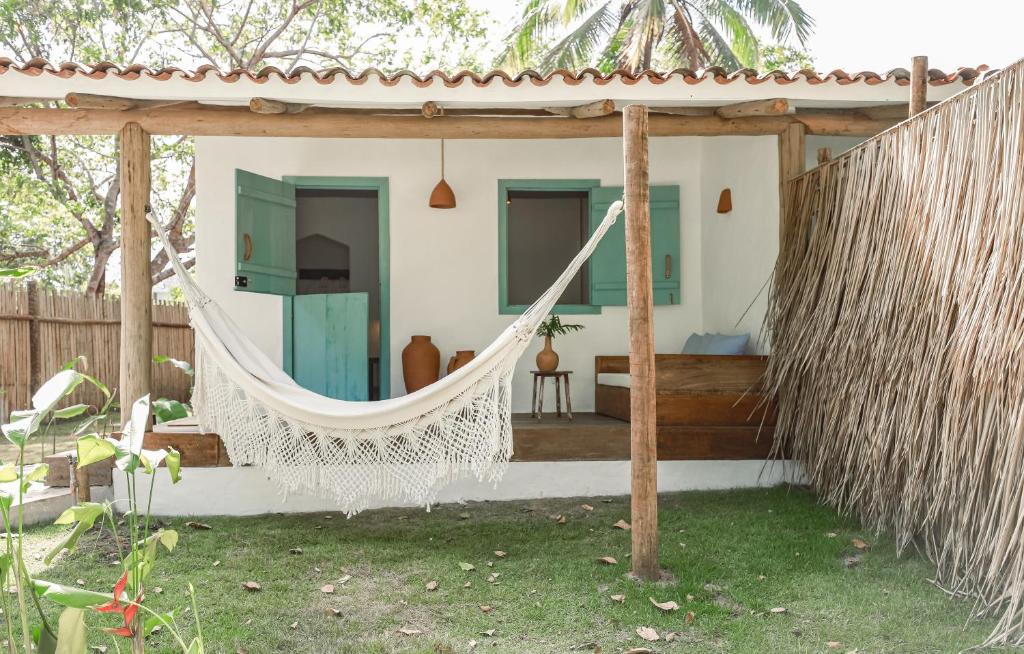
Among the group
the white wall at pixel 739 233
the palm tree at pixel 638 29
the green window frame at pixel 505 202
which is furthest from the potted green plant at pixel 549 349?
the palm tree at pixel 638 29

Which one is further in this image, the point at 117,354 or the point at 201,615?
the point at 117,354

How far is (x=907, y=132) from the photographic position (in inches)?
120

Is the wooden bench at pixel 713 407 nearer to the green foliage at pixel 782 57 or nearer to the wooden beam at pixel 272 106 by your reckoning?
the wooden beam at pixel 272 106

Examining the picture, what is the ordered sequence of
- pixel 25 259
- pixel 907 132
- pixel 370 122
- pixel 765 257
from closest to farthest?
pixel 907 132 → pixel 370 122 → pixel 765 257 → pixel 25 259

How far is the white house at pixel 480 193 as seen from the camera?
377cm

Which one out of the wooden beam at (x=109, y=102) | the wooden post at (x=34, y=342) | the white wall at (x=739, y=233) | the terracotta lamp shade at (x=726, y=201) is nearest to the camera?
the wooden beam at (x=109, y=102)

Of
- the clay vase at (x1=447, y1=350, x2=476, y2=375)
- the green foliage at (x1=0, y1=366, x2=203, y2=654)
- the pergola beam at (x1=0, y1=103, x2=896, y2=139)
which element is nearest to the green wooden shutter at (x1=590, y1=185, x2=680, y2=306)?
the clay vase at (x1=447, y1=350, x2=476, y2=375)

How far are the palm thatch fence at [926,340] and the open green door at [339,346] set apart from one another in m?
2.15

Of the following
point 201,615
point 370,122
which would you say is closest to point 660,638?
point 201,615

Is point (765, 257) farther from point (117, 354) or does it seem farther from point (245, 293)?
point (117, 354)

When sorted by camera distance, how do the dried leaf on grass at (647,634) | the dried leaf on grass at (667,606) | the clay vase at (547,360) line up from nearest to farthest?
the dried leaf on grass at (647,634) < the dried leaf on grass at (667,606) < the clay vase at (547,360)

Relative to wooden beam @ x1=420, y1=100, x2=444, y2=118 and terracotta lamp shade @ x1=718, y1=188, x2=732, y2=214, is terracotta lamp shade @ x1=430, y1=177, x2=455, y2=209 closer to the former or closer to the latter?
wooden beam @ x1=420, y1=100, x2=444, y2=118

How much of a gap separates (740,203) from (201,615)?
11.3 feet

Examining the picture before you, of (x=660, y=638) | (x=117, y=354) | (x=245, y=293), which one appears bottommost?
(x=660, y=638)
